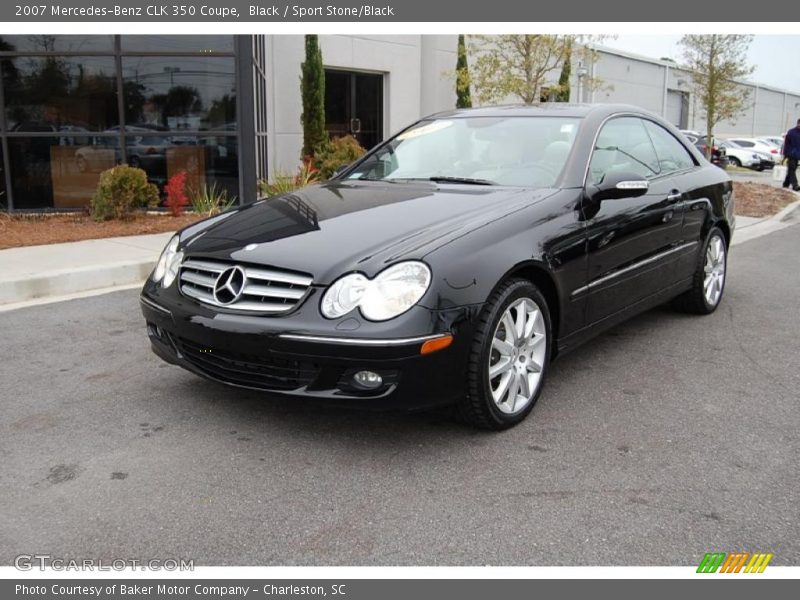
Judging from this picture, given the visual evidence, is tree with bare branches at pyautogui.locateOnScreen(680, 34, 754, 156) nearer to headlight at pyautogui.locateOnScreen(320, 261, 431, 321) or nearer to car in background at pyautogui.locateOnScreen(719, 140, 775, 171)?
car in background at pyautogui.locateOnScreen(719, 140, 775, 171)

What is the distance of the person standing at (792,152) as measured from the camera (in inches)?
684

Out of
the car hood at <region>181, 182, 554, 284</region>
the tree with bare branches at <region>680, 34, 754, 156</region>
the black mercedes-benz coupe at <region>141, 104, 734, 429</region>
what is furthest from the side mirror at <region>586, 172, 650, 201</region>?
the tree with bare branches at <region>680, 34, 754, 156</region>

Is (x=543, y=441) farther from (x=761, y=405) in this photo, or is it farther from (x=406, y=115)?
(x=406, y=115)

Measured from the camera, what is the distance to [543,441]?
353 centimetres

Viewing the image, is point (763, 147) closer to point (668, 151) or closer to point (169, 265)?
point (668, 151)

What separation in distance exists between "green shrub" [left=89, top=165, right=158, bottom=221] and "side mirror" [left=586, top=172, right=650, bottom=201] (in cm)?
700

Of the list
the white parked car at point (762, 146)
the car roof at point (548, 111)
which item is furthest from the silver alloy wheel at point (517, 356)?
the white parked car at point (762, 146)

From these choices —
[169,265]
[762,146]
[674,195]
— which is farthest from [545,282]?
[762,146]

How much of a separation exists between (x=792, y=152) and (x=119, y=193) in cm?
1510

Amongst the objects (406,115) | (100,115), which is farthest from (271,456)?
(406,115)

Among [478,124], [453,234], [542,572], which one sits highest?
[478,124]

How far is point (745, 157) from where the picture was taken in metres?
35.0

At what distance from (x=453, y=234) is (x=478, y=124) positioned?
1.66 metres

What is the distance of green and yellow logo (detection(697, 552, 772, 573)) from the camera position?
8.42 ft
